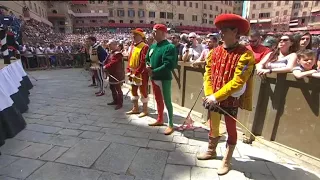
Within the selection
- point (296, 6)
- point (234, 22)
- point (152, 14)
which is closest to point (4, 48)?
point (234, 22)

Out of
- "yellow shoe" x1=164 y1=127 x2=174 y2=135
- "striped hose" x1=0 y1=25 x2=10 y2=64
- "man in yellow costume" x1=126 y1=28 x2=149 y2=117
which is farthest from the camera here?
"striped hose" x1=0 y1=25 x2=10 y2=64

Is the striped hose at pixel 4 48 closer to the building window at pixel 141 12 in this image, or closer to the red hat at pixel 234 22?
the red hat at pixel 234 22

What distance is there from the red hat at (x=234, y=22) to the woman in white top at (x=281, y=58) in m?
1.04

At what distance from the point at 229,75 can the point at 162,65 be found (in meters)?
1.37

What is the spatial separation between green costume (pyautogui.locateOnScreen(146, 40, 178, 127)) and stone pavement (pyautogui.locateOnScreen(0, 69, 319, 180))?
2.23ft

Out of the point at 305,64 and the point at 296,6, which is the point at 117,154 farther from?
the point at 296,6

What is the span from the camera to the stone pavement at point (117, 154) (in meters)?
2.57

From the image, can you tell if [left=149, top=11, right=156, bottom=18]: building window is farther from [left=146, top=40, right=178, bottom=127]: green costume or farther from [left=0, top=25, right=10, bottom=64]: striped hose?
[left=146, top=40, right=178, bottom=127]: green costume

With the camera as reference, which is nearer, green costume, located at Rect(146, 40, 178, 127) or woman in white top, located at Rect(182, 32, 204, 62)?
green costume, located at Rect(146, 40, 178, 127)

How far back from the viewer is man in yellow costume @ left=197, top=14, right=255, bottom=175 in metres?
2.21

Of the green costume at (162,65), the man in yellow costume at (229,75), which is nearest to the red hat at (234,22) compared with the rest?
the man in yellow costume at (229,75)

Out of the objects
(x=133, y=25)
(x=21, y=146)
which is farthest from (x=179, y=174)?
(x=133, y=25)

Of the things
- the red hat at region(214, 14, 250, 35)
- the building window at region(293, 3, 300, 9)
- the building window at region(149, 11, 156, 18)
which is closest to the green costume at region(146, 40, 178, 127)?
the red hat at region(214, 14, 250, 35)

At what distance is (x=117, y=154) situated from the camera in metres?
3.02
